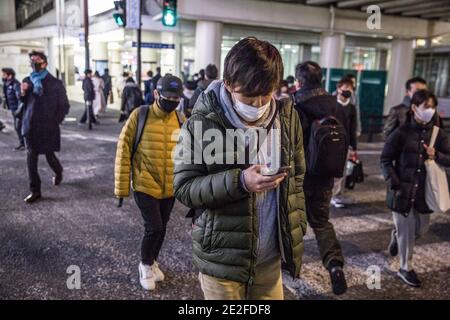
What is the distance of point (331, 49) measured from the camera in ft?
59.4

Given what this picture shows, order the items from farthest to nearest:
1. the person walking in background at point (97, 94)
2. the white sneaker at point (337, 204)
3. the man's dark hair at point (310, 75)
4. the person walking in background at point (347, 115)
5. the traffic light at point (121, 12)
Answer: the person walking in background at point (97, 94) → the traffic light at point (121, 12) → the white sneaker at point (337, 204) → the person walking in background at point (347, 115) → the man's dark hair at point (310, 75)

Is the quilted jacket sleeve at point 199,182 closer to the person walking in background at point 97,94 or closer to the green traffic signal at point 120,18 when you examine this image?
the green traffic signal at point 120,18

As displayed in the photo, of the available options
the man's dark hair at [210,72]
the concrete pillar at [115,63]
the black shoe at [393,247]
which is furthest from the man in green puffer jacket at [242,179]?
the concrete pillar at [115,63]

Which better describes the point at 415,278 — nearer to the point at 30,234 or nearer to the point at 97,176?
the point at 30,234

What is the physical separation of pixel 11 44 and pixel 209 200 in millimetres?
35914

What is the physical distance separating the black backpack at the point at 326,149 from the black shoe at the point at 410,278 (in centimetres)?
119

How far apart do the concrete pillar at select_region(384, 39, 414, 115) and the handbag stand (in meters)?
18.0

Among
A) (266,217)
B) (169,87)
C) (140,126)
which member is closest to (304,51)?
(169,87)

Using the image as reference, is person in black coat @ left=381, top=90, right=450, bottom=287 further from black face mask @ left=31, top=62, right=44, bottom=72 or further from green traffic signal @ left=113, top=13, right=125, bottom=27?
green traffic signal @ left=113, top=13, right=125, bottom=27

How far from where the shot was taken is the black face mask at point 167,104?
3797 mm

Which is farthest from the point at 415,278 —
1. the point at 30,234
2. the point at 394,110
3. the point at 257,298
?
the point at 30,234

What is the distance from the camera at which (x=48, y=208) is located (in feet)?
20.1

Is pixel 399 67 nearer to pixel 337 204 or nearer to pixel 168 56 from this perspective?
pixel 168 56

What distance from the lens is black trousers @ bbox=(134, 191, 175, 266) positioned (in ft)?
12.4
